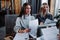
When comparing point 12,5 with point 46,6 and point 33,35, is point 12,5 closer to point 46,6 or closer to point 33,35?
point 46,6

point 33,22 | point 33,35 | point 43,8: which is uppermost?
point 43,8

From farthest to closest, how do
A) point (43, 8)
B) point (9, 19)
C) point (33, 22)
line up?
point (9, 19)
point (43, 8)
point (33, 22)

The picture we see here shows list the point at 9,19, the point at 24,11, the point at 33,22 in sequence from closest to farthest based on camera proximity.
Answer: the point at 33,22
the point at 24,11
the point at 9,19

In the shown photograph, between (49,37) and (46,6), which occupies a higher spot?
(46,6)

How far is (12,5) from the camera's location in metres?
2.02

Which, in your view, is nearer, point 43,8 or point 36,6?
point 43,8

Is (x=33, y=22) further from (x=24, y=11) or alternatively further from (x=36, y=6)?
(x=36, y=6)

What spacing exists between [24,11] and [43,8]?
0.24 meters

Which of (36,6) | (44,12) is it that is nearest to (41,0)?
(36,6)

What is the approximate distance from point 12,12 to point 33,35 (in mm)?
1012

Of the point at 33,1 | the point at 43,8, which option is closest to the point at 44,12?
the point at 43,8

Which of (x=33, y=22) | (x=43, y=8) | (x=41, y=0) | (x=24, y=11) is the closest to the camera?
(x=33, y=22)

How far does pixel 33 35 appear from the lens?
122 centimetres

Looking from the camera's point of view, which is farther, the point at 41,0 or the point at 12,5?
the point at 12,5
